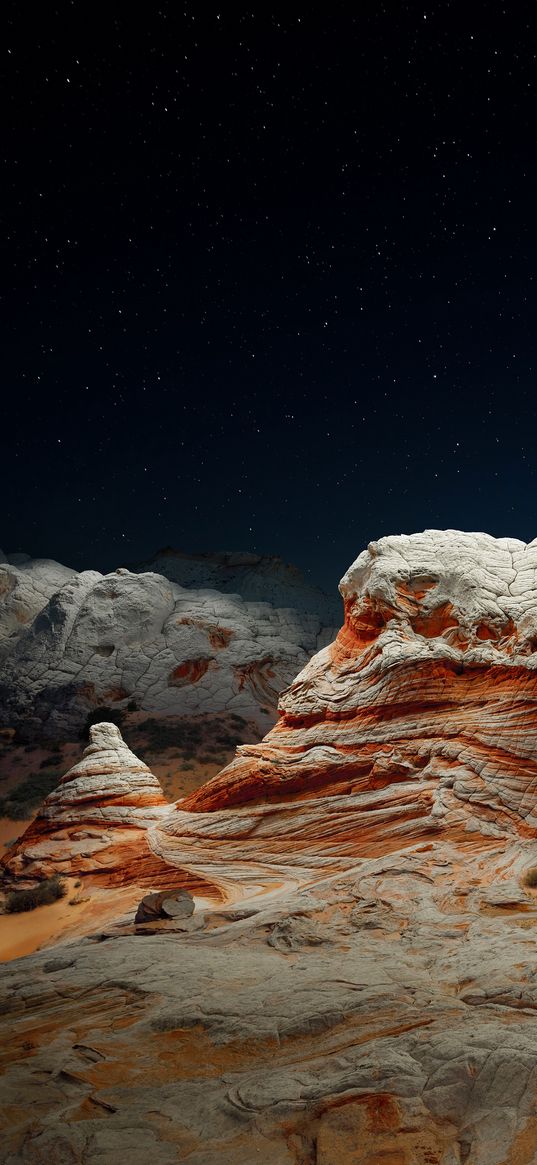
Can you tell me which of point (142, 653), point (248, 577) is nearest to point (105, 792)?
point (142, 653)

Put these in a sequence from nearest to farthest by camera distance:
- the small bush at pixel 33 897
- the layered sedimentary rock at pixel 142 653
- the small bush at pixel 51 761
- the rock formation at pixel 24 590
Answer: the small bush at pixel 33 897
the small bush at pixel 51 761
the layered sedimentary rock at pixel 142 653
the rock formation at pixel 24 590

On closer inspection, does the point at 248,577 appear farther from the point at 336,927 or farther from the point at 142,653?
the point at 336,927

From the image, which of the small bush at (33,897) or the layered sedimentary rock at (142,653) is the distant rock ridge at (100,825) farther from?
the layered sedimentary rock at (142,653)

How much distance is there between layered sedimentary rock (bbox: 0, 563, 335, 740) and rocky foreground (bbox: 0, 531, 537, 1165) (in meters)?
→ 17.6

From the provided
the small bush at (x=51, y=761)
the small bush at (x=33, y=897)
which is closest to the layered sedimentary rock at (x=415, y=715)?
the small bush at (x=33, y=897)

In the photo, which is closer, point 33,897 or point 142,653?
point 33,897

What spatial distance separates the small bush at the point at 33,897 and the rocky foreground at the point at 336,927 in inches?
24.3

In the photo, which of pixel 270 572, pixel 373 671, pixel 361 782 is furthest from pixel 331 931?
pixel 270 572

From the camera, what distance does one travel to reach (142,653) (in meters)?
33.9

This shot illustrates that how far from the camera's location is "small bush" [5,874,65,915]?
34.9ft

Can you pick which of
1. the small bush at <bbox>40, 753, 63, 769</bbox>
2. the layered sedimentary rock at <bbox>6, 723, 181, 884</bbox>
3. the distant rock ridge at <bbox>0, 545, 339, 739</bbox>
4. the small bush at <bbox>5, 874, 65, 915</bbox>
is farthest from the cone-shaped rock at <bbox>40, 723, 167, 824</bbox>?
the distant rock ridge at <bbox>0, 545, 339, 739</bbox>

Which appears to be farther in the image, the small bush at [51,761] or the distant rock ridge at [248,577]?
the distant rock ridge at [248,577]

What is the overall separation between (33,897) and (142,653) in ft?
77.2

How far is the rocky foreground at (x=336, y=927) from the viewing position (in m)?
2.92
